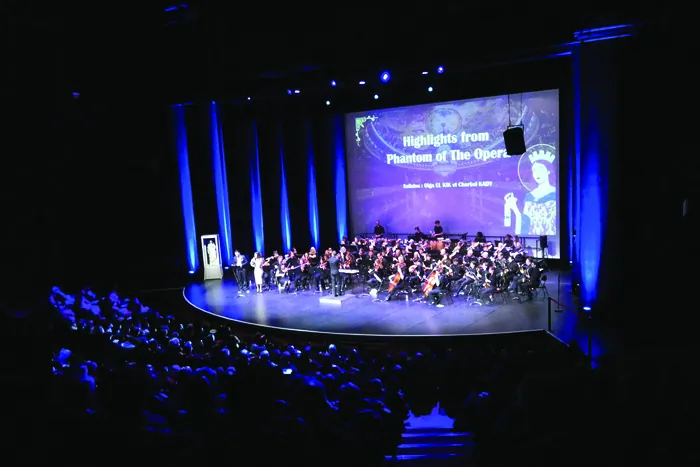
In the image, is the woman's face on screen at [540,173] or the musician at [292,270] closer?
the musician at [292,270]

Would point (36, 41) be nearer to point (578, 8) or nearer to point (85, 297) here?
point (578, 8)

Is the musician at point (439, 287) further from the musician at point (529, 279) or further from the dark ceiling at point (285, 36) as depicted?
the dark ceiling at point (285, 36)

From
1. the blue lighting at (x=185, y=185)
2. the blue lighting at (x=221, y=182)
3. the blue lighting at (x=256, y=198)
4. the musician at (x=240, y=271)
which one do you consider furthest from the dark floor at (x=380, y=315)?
the blue lighting at (x=256, y=198)

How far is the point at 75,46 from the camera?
37.3 ft

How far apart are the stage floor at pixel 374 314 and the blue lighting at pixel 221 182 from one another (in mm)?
3994

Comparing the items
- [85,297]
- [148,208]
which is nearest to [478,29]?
A: [85,297]

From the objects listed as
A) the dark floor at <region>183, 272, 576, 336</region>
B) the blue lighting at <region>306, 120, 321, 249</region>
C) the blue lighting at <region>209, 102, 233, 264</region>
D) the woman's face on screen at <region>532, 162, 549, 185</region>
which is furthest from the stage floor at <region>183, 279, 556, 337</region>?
the blue lighting at <region>306, 120, 321, 249</region>

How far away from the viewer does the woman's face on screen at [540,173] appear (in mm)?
16344

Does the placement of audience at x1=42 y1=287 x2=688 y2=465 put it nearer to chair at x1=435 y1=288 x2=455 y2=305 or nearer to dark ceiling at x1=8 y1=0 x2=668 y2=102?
chair at x1=435 y1=288 x2=455 y2=305

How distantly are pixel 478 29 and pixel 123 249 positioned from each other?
1329 centimetres

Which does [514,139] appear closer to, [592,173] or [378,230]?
[592,173]

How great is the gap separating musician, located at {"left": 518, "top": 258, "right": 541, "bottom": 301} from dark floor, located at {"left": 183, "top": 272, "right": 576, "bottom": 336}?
303mm

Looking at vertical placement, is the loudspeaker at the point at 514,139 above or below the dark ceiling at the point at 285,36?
below

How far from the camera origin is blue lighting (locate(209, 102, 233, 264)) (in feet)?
56.4
